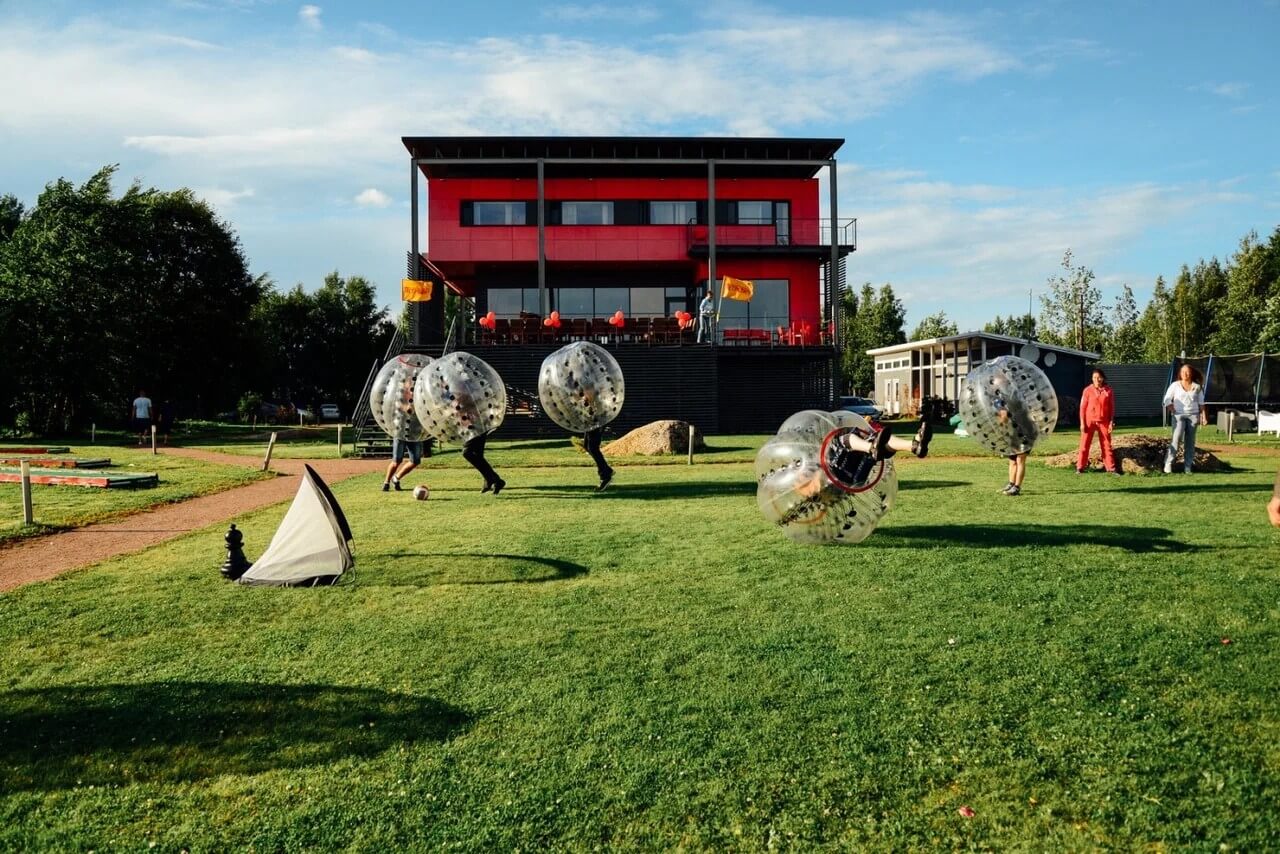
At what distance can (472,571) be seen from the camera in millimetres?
8578

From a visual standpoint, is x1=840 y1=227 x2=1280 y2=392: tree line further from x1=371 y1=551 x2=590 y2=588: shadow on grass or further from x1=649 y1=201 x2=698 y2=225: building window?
x1=371 y1=551 x2=590 y2=588: shadow on grass

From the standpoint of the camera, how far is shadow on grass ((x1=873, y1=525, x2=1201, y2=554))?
923 centimetres

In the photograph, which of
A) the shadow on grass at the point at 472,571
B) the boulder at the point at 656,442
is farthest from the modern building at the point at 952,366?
the shadow on grass at the point at 472,571

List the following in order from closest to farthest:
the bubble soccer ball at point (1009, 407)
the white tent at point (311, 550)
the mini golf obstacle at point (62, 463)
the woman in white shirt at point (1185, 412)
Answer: the white tent at point (311, 550) → the bubble soccer ball at point (1009, 407) → the woman in white shirt at point (1185, 412) → the mini golf obstacle at point (62, 463)

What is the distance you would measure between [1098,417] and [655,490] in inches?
306

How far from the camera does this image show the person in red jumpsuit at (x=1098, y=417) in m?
15.0

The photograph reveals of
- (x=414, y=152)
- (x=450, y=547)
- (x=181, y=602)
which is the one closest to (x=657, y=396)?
(x=414, y=152)

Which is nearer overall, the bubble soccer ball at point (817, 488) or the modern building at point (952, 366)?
the bubble soccer ball at point (817, 488)

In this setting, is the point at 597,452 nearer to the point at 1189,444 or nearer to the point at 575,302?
the point at 1189,444

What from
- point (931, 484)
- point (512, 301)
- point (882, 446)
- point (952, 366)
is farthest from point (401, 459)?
point (952, 366)

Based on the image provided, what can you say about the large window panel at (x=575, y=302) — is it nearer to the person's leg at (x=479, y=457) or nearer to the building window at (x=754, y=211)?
the building window at (x=754, y=211)

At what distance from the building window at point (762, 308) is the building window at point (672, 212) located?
14.3 feet

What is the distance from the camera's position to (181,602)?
7.53 m

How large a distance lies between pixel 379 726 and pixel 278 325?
77956 millimetres
